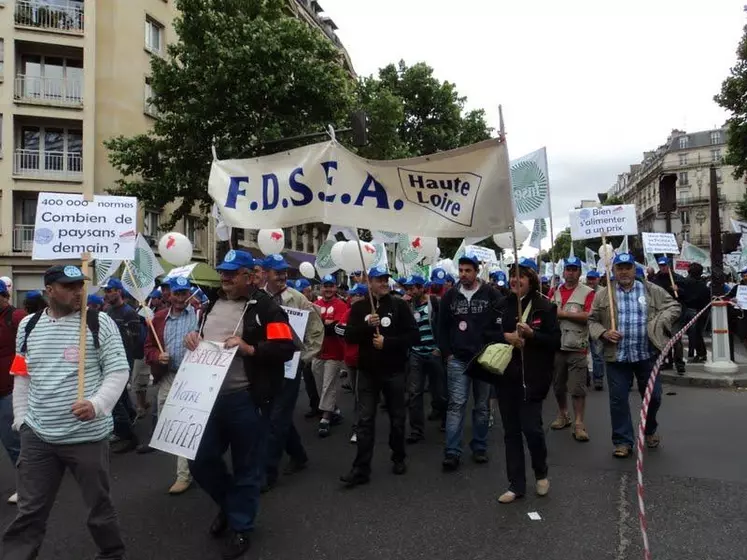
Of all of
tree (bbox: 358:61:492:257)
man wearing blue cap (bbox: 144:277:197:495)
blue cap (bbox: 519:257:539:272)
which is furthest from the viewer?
tree (bbox: 358:61:492:257)

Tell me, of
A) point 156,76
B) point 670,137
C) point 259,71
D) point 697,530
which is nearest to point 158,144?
point 156,76

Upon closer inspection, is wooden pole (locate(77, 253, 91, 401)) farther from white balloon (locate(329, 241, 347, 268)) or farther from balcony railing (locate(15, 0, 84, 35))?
balcony railing (locate(15, 0, 84, 35))

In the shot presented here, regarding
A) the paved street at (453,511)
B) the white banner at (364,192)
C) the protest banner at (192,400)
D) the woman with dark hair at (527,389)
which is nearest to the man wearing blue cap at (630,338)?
the paved street at (453,511)

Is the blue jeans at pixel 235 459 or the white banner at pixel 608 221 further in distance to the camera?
the white banner at pixel 608 221

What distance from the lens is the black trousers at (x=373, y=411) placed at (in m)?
5.21

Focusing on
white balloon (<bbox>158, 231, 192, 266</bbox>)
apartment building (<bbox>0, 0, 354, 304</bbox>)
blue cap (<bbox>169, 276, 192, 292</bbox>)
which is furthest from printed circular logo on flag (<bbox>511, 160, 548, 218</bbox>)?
apartment building (<bbox>0, 0, 354, 304</bbox>)

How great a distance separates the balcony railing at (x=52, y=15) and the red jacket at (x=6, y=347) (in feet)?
77.7

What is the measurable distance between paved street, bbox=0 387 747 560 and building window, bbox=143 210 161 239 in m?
21.0

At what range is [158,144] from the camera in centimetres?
1892

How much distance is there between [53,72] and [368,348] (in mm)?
25319

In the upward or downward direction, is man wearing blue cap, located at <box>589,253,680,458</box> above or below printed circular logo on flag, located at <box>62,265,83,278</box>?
below

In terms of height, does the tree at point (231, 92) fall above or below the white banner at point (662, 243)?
above

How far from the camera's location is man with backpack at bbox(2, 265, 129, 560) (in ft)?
10.6

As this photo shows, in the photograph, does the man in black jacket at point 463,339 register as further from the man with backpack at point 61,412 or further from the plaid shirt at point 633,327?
the man with backpack at point 61,412
